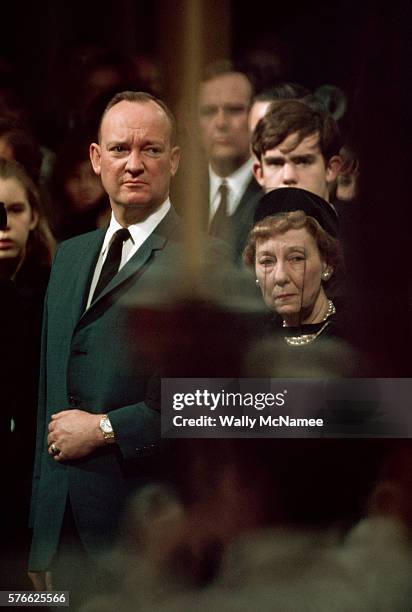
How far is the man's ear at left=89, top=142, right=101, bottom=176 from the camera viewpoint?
3.75m

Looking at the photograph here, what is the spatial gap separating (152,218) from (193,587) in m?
1.39

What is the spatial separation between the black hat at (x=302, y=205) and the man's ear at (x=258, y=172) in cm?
6

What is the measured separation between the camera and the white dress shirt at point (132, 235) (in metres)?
3.74

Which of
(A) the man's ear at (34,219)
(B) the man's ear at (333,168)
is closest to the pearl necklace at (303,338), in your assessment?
(B) the man's ear at (333,168)

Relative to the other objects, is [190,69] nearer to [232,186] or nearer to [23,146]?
[232,186]

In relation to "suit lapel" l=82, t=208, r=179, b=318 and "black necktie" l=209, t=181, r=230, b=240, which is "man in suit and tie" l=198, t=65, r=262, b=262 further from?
"suit lapel" l=82, t=208, r=179, b=318

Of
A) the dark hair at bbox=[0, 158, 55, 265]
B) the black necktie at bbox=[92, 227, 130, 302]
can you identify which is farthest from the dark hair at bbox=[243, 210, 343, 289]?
the dark hair at bbox=[0, 158, 55, 265]

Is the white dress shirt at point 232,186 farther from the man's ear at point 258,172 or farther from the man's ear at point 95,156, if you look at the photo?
the man's ear at point 95,156

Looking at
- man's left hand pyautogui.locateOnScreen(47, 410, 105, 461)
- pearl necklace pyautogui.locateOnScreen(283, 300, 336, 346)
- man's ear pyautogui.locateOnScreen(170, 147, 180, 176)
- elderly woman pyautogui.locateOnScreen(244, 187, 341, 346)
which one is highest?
man's ear pyautogui.locateOnScreen(170, 147, 180, 176)

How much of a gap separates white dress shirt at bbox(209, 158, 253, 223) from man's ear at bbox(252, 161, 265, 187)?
0.05 feet

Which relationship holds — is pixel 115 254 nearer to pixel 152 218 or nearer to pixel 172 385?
pixel 152 218

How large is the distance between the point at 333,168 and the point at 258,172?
277 mm

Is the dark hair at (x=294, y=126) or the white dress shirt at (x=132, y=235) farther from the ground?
the dark hair at (x=294, y=126)

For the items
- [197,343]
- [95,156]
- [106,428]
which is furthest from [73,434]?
[95,156]
